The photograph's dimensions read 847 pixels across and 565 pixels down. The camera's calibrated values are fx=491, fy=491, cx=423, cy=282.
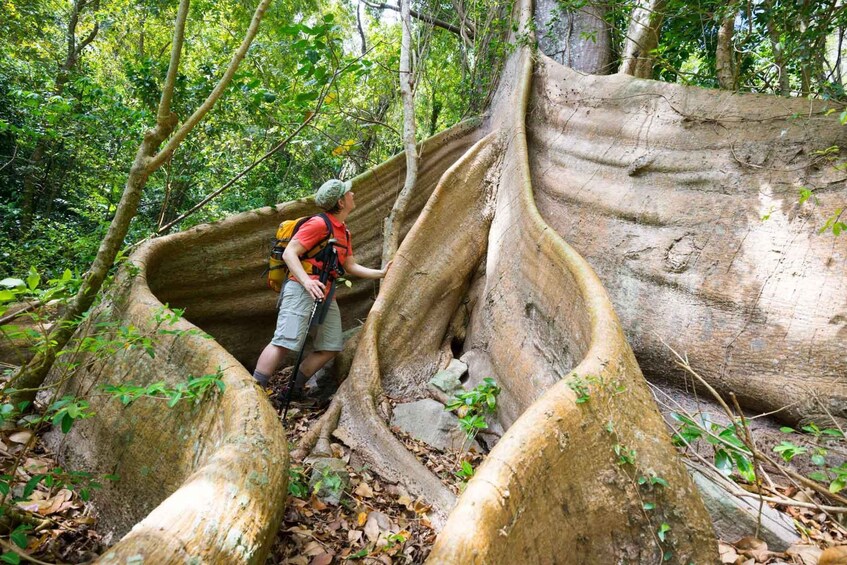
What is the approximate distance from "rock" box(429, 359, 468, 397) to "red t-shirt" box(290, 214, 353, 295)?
45.0 inches

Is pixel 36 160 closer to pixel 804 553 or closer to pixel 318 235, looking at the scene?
pixel 318 235

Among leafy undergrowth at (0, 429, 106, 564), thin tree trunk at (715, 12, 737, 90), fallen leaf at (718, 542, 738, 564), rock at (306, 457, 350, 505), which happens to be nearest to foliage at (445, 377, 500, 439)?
rock at (306, 457, 350, 505)

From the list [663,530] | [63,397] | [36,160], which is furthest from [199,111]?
[36,160]

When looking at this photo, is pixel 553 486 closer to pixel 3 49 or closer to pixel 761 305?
pixel 761 305

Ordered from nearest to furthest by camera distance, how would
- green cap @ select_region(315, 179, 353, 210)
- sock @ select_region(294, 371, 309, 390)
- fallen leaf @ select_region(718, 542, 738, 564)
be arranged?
fallen leaf @ select_region(718, 542, 738, 564)
green cap @ select_region(315, 179, 353, 210)
sock @ select_region(294, 371, 309, 390)

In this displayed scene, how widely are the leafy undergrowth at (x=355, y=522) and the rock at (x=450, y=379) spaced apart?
75 cm

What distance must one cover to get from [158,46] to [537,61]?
9.75 meters

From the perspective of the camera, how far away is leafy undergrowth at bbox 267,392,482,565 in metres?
2.18

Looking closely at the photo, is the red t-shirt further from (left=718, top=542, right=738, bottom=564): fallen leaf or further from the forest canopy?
(left=718, top=542, right=738, bottom=564): fallen leaf

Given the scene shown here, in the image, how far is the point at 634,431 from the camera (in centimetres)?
209

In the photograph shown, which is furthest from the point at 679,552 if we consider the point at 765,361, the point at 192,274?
the point at 192,274

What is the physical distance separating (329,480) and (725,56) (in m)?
5.06

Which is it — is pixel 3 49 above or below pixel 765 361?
above

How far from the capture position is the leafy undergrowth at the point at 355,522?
7.14 ft
